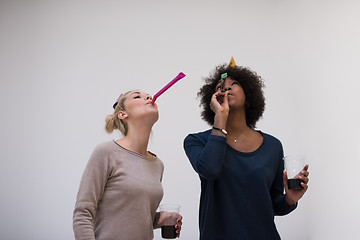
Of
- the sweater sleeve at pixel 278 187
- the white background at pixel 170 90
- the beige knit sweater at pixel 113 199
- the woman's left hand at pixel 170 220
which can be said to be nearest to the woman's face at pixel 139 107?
the beige knit sweater at pixel 113 199

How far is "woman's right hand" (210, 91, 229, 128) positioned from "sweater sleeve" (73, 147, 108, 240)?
46 cm

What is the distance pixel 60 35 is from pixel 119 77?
0.57 m

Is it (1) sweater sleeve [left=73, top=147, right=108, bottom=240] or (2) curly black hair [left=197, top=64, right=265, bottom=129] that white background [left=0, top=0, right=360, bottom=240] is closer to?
(2) curly black hair [left=197, top=64, right=265, bottom=129]

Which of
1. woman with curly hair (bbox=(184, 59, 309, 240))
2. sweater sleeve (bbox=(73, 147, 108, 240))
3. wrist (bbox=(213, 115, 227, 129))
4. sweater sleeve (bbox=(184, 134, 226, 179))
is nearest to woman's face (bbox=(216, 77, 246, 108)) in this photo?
woman with curly hair (bbox=(184, 59, 309, 240))

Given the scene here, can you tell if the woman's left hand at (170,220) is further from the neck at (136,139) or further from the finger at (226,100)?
the finger at (226,100)

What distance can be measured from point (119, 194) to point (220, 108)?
514mm

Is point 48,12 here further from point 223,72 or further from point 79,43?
point 223,72

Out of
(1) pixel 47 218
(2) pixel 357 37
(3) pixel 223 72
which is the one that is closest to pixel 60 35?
(1) pixel 47 218

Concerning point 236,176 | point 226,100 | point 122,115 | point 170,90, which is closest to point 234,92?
point 226,100

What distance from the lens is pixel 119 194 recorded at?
1297mm

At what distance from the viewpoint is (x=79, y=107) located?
264cm

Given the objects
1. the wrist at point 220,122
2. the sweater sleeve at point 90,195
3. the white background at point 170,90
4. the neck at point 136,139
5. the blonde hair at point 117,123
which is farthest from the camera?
the white background at point 170,90

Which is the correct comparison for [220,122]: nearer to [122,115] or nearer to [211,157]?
[211,157]

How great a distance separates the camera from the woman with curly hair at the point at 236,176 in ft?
4.24
